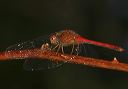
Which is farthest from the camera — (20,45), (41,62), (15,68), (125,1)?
(125,1)

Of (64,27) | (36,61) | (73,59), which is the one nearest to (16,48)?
(36,61)

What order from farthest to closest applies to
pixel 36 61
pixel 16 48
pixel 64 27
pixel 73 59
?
pixel 64 27 → pixel 36 61 → pixel 16 48 → pixel 73 59

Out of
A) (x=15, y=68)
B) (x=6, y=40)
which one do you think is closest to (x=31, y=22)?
(x=6, y=40)

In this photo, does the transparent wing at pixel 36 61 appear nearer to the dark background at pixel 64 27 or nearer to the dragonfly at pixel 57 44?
the dragonfly at pixel 57 44

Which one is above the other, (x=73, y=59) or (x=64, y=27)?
(x=64, y=27)

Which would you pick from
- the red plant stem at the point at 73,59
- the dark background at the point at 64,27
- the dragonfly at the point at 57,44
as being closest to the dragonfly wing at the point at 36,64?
the dragonfly at the point at 57,44

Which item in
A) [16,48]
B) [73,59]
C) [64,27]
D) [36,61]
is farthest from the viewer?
[64,27]

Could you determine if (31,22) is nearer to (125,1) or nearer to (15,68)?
(15,68)

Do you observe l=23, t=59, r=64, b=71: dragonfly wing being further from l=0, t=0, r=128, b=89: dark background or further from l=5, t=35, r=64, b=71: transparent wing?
l=0, t=0, r=128, b=89: dark background

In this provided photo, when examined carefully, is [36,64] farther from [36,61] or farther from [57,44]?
[57,44]
